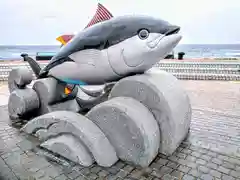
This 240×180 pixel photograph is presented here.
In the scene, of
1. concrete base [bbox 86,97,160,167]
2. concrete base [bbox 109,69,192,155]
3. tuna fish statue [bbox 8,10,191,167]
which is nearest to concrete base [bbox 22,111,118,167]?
tuna fish statue [bbox 8,10,191,167]

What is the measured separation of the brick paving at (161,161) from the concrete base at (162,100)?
328 mm

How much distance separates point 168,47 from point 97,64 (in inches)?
53.4

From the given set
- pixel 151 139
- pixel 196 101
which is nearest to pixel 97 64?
pixel 151 139

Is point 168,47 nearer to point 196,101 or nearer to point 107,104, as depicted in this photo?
point 107,104

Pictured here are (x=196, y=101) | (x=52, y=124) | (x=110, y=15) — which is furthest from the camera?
(x=196, y=101)

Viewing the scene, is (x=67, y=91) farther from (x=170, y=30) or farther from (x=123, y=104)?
(x=170, y=30)

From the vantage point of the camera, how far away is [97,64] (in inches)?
170

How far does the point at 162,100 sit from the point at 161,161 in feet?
3.29

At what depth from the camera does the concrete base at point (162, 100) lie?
12.4 ft

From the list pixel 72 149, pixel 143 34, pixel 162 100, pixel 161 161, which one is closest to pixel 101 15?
pixel 143 34

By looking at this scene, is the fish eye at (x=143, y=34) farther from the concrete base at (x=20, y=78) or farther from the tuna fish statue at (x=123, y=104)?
the concrete base at (x=20, y=78)

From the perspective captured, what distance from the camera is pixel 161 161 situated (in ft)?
12.2

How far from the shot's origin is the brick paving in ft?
10.9

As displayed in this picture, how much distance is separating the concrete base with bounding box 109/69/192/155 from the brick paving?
328 millimetres
